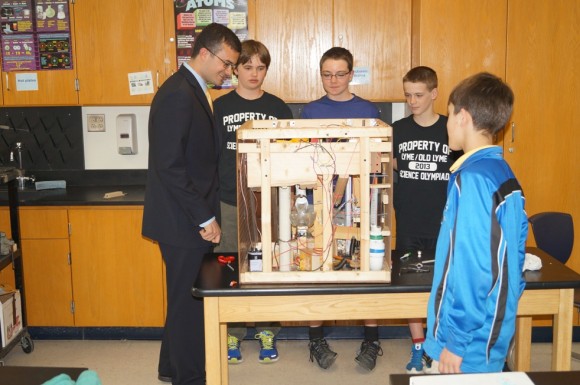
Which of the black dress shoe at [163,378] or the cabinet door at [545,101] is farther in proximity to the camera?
the cabinet door at [545,101]

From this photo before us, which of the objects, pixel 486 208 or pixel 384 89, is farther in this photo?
pixel 384 89

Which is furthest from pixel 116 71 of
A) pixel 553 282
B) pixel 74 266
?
pixel 553 282

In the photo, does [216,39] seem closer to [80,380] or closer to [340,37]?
[340,37]

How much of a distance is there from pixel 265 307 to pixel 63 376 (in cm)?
97

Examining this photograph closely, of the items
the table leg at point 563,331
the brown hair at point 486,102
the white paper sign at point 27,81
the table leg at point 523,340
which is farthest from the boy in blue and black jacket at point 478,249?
the white paper sign at point 27,81

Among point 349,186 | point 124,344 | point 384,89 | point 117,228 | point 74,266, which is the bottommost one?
point 124,344

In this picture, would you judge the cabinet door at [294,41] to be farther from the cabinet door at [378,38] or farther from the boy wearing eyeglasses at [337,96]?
the boy wearing eyeglasses at [337,96]

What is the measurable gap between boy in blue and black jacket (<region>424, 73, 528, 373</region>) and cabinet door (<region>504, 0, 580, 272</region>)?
1.87 m

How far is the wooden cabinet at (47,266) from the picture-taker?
367 cm

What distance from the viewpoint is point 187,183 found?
260 centimetres

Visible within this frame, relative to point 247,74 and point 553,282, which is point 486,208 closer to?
point 553,282

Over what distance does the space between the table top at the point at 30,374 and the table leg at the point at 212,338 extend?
738 mm

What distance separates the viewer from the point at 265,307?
2.25m

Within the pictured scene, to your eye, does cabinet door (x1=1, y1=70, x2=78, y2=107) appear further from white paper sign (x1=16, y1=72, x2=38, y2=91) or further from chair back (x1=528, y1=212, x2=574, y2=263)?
chair back (x1=528, y1=212, x2=574, y2=263)
